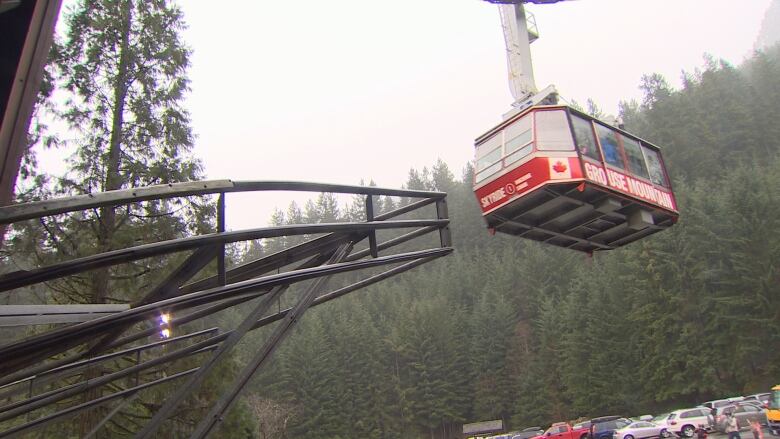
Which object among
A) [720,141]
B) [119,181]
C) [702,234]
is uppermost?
[720,141]

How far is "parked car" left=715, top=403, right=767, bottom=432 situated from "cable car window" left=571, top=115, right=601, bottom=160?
58.6 ft

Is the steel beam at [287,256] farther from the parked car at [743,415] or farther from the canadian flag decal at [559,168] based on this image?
the parked car at [743,415]

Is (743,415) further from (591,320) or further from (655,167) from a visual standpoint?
(591,320)

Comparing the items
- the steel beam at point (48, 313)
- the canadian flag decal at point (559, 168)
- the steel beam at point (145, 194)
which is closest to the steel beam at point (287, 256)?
the steel beam at point (145, 194)

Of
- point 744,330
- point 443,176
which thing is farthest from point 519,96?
point 443,176

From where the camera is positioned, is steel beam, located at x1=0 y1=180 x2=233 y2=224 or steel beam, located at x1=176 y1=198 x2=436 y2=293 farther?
steel beam, located at x1=176 y1=198 x2=436 y2=293

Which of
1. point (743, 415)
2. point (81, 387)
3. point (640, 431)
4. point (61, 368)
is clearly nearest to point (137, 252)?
point (81, 387)

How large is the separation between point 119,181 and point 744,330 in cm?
4148

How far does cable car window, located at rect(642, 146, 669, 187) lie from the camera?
14.3 metres

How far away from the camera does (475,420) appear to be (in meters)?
57.3

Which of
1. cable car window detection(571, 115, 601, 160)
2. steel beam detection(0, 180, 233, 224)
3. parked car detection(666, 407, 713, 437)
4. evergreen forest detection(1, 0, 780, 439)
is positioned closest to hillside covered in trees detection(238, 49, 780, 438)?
evergreen forest detection(1, 0, 780, 439)

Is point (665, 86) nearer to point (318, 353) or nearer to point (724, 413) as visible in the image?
point (318, 353)

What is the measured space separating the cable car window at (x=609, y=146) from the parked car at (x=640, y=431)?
1995cm

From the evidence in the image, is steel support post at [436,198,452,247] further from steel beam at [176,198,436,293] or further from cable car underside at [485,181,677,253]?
cable car underside at [485,181,677,253]
